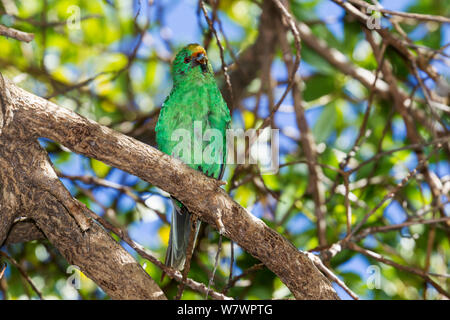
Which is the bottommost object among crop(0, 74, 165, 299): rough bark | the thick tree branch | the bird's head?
crop(0, 74, 165, 299): rough bark

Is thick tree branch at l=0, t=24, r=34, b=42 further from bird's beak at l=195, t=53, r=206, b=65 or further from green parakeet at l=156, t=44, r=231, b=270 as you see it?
bird's beak at l=195, t=53, r=206, b=65

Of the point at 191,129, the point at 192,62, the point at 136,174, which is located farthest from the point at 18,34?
the point at 192,62

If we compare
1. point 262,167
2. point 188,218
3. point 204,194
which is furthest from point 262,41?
point 204,194

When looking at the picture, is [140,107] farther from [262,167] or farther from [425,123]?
[425,123]

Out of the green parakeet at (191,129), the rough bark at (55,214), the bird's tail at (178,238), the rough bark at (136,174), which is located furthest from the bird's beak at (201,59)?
the rough bark at (55,214)

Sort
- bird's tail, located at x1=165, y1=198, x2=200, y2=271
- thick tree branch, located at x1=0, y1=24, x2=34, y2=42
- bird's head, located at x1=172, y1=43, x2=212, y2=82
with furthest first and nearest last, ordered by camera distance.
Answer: bird's head, located at x1=172, y1=43, x2=212, y2=82 < bird's tail, located at x1=165, y1=198, x2=200, y2=271 < thick tree branch, located at x1=0, y1=24, x2=34, y2=42

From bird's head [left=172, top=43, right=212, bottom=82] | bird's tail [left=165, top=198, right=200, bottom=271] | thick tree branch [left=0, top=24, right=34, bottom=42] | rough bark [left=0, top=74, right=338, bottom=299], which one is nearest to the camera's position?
thick tree branch [left=0, top=24, right=34, bottom=42]

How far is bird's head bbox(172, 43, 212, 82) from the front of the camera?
2.97 meters

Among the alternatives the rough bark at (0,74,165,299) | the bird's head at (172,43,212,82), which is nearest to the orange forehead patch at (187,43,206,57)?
the bird's head at (172,43,212,82)

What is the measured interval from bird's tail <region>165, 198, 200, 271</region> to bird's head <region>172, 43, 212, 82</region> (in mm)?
766

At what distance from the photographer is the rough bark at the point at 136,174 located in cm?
198

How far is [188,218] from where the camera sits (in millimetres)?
2848

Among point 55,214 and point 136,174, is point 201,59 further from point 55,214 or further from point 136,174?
point 55,214
